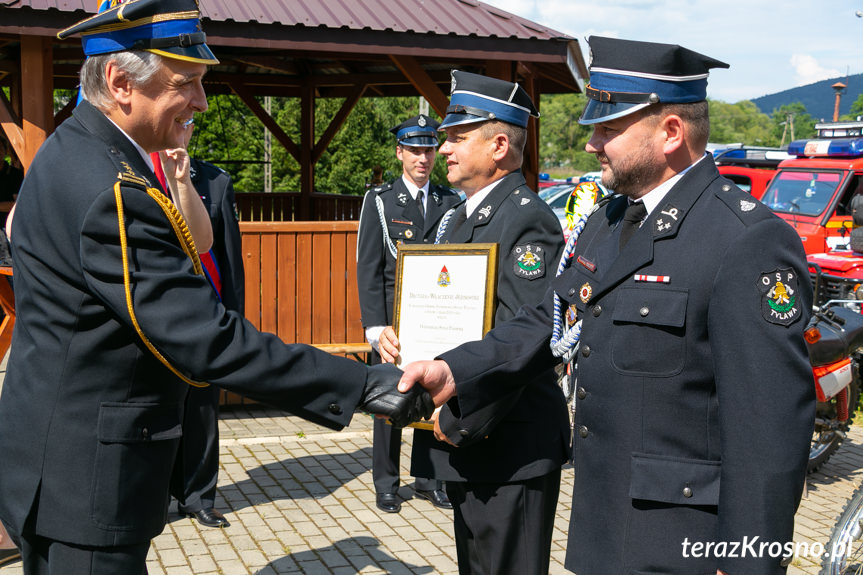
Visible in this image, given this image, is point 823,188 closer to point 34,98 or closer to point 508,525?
point 34,98

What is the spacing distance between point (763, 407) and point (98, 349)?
160 cm

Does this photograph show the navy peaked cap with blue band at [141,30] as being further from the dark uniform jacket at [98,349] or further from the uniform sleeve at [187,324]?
the uniform sleeve at [187,324]

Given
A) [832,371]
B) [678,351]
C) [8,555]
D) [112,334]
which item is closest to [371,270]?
[8,555]

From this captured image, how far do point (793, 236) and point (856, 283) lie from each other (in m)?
8.33

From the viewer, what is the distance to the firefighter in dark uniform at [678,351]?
2.02m

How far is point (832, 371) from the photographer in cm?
597

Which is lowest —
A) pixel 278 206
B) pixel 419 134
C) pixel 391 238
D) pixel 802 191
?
pixel 278 206

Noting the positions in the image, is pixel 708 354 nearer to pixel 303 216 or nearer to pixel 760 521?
pixel 760 521

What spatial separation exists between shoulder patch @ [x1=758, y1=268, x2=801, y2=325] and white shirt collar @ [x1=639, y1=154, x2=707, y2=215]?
17.1 inches

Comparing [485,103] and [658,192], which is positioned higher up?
[485,103]

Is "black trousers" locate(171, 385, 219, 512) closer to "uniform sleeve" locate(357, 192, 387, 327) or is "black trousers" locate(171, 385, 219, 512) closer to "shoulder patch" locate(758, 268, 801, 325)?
"uniform sleeve" locate(357, 192, 387, 327)

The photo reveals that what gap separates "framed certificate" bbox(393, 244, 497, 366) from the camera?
3.31m

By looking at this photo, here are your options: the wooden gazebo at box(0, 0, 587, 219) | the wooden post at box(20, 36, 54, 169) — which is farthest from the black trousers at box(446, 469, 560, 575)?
the wooden post at box(20, 36, 54, 169)

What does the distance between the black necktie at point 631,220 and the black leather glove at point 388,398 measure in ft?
2.49
